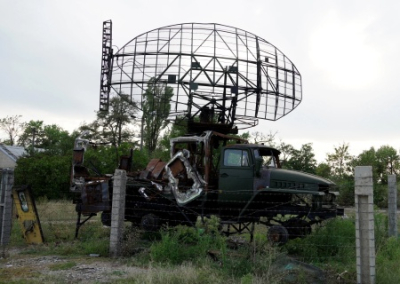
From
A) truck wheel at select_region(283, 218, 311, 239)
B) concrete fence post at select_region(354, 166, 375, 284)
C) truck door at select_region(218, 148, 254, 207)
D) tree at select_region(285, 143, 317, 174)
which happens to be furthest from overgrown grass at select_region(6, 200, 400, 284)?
tree at select_region(285, 143, 317, 174)

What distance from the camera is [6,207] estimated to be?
447 inches

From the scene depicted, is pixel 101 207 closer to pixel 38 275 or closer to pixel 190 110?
pixel 190 110

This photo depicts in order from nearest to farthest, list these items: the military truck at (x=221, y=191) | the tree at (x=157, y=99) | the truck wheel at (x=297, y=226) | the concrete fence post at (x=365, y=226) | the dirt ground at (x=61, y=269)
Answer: the concrete fence post at (x=365, y=226) → the dirt ground at (x=61, y=269) → the truck wheel at (x=297, y=226) → the military truck at (x=221, y=191) → the tree at (x=157, y=99)

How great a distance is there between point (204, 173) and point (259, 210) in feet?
7.64

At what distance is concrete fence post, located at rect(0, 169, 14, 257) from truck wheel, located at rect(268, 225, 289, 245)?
19.4ft

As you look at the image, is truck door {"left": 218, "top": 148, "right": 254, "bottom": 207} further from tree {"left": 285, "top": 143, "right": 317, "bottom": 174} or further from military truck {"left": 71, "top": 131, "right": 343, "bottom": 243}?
tree {"left": 285, "top": 143, "right": 317, "bottom": 174}

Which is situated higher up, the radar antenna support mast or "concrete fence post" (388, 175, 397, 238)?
the radar antenna support mast

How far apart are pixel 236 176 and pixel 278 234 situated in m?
1.89

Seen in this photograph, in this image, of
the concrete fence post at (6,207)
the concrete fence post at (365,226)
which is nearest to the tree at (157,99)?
the concrete fence post at (6,207)

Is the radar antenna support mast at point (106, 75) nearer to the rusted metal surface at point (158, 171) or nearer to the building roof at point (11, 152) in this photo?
the rusted metal surface at point (158, 171)

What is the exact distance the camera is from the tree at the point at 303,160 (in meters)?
32.8

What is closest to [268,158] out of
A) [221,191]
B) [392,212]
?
[221,191]

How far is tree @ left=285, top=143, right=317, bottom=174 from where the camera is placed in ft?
108

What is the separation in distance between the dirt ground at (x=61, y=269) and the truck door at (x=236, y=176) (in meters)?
3.43
